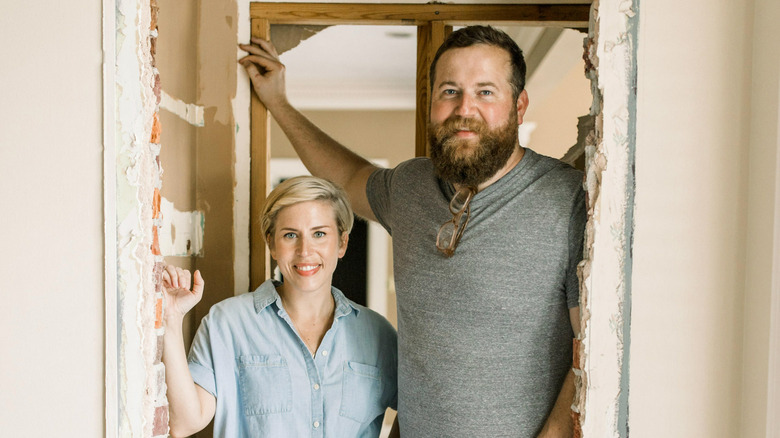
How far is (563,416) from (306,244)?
803 mm

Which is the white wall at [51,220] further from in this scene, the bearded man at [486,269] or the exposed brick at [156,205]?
the bearded man at [486,269]

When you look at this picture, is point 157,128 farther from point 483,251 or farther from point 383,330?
point 383,330

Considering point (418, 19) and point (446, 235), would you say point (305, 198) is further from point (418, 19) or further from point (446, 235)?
point (418, 19)

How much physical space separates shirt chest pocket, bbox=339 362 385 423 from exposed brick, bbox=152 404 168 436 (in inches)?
21.1

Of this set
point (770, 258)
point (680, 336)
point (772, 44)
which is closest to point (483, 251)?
point (680, 336)

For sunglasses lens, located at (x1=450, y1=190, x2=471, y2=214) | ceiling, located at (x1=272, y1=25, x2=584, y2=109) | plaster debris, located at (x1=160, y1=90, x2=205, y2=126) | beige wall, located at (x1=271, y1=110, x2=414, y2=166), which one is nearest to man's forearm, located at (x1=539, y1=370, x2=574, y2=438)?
sunglasses lens, located at (x1=450, y1=190, x2=471, y2=214)

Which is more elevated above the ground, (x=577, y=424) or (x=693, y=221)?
(x=693, y=221)

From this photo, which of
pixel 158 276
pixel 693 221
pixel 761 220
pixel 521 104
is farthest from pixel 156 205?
pixel 761 220

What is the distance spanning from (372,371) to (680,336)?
0.86m

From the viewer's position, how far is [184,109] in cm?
197

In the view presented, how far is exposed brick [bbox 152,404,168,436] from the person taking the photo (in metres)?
1.28

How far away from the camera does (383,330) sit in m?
1.85

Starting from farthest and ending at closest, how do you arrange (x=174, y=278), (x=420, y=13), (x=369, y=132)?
(x=369, y=132), (x=420, y=13), (x=174, y=278)

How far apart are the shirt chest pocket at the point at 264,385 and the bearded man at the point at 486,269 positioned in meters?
0.31
